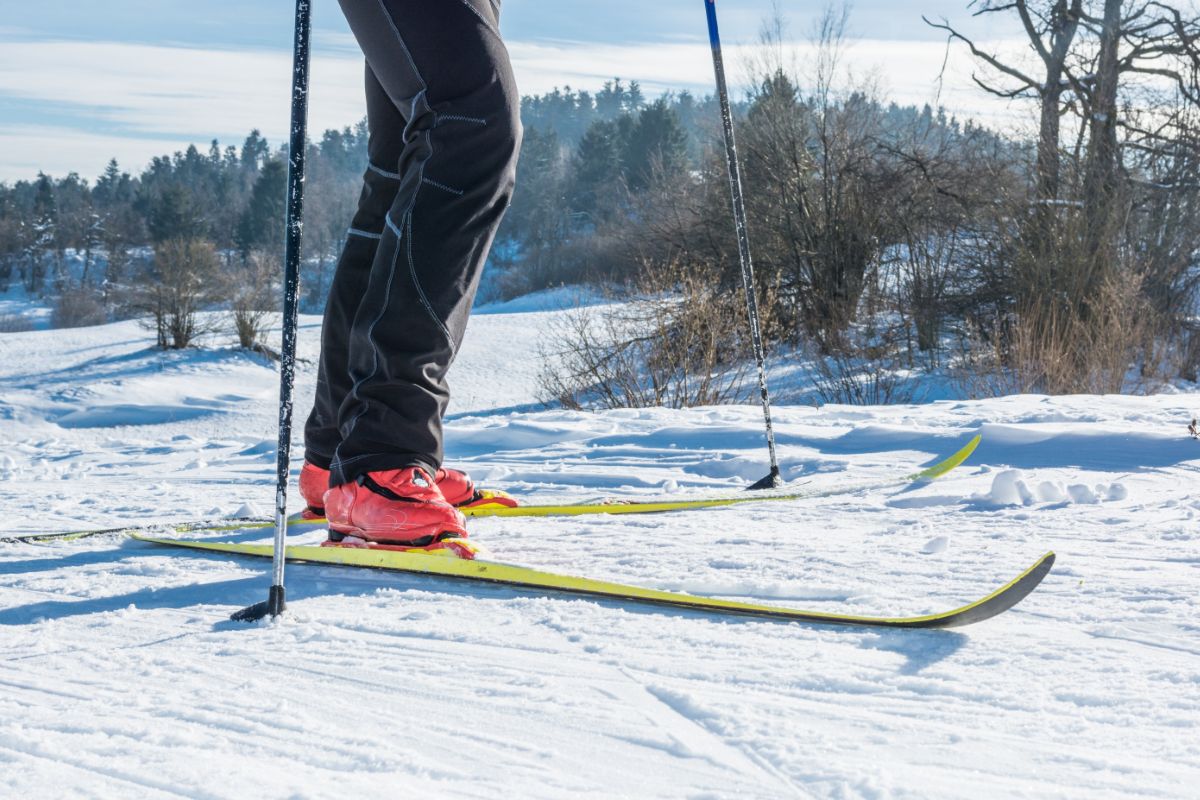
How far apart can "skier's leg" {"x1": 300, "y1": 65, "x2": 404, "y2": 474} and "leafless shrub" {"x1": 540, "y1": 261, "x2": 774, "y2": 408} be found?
21.0ft

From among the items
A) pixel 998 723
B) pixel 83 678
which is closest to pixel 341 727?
pixel 83 678

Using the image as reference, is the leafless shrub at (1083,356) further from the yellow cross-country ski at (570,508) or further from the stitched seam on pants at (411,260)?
the stitched seam on pants at (411,260)

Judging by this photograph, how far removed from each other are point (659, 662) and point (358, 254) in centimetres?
116

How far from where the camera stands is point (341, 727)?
94 cm

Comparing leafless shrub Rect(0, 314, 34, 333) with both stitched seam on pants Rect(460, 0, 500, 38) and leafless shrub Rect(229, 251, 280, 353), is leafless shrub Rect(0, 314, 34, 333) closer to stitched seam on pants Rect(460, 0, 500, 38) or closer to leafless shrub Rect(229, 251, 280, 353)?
leafless shrub Rect(229, 251, 280, 353)

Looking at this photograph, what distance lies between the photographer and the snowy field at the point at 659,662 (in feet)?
2.77

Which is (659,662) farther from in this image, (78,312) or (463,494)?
(78,312)

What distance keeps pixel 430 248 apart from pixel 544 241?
58577 millimetres

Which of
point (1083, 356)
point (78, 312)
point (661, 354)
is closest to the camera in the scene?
point (1083, 356)

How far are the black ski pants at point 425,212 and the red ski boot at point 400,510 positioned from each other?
2cm

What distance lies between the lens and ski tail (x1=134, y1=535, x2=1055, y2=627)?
1191mm

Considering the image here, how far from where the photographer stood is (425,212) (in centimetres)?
162

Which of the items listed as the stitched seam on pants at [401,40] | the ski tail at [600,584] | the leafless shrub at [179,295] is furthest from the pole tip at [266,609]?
the leafless shrub at [179,295]

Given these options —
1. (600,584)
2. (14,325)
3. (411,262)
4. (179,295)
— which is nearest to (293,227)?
(411,262)
